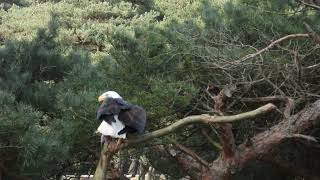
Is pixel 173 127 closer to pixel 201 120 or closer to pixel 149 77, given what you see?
pixel 201 120

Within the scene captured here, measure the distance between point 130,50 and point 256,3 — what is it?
1941 mm

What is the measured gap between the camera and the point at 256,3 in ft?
18.7

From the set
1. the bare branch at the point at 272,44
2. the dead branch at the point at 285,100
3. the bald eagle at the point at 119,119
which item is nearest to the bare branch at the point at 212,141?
the dead branch at the point at 285,100

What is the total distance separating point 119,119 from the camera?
3.03m

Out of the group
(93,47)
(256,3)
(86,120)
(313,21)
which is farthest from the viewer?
(93,47)

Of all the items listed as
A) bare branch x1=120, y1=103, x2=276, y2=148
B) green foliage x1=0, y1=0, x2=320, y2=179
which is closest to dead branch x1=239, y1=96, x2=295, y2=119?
green foliage x1=0, y1=0, x2=320, y2=179

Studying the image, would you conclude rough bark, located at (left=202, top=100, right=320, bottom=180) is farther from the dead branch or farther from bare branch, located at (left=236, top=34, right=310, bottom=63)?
bare branch, located at (left=236, top=34, right=310, bottom=63)

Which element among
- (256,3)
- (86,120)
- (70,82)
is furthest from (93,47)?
(86,120)

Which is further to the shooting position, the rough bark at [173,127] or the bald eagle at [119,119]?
the bald eagle at [119,119]

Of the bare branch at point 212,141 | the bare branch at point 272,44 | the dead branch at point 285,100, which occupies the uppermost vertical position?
the bare branch at point 272,44

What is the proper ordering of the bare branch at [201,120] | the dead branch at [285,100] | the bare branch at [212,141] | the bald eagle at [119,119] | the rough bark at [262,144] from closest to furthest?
the bare branch at [201,120] < the bald eagle at [119,119] < the dead branch at [285,100] < the rough bark at [262,144] < the bare branch at [212,141]

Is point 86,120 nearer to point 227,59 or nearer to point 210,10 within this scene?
point 227,59

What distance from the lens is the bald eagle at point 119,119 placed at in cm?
294

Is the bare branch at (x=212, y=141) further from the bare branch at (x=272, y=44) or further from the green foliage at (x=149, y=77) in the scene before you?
the bare branch at (x=272, y=44)
